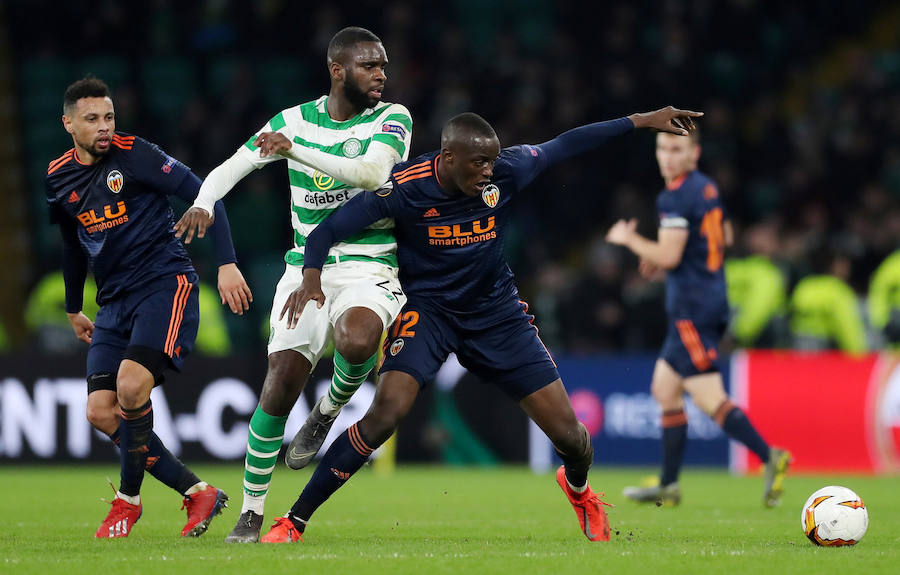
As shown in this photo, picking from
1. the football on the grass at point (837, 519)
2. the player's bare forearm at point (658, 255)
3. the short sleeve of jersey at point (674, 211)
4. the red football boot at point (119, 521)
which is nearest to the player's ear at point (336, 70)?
the red football boot at point (119, 521)

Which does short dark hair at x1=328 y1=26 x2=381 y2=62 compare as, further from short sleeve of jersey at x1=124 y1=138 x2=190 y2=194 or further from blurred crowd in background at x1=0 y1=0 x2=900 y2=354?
blurred crowd in background at x1=0 y1=0 x2=900 y2=354

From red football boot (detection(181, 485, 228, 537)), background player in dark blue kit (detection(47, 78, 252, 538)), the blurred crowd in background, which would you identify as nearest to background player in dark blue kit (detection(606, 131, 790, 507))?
red football boot (detection(181, 485, 228, 537))

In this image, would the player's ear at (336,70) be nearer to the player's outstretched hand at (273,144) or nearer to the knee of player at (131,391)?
the player's outstretched hand at (273,144)

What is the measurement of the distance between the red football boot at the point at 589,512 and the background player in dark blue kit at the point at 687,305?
2494 mm

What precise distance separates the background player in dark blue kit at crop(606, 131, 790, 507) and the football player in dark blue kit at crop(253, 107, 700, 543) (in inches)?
103

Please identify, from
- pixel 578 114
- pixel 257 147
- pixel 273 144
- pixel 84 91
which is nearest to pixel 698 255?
pixel 257 147

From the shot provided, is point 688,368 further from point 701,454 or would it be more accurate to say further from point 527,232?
point 527,232

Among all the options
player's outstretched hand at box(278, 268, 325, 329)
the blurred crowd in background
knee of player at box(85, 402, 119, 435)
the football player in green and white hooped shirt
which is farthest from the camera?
the blurred crowd in background

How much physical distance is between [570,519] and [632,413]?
16.3 feet

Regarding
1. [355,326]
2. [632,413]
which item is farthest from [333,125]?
[632,413]

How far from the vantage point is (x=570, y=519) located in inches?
318

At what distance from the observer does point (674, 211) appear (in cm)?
934

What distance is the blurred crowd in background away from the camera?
13.8m

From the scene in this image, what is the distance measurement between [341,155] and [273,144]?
1.81ft
